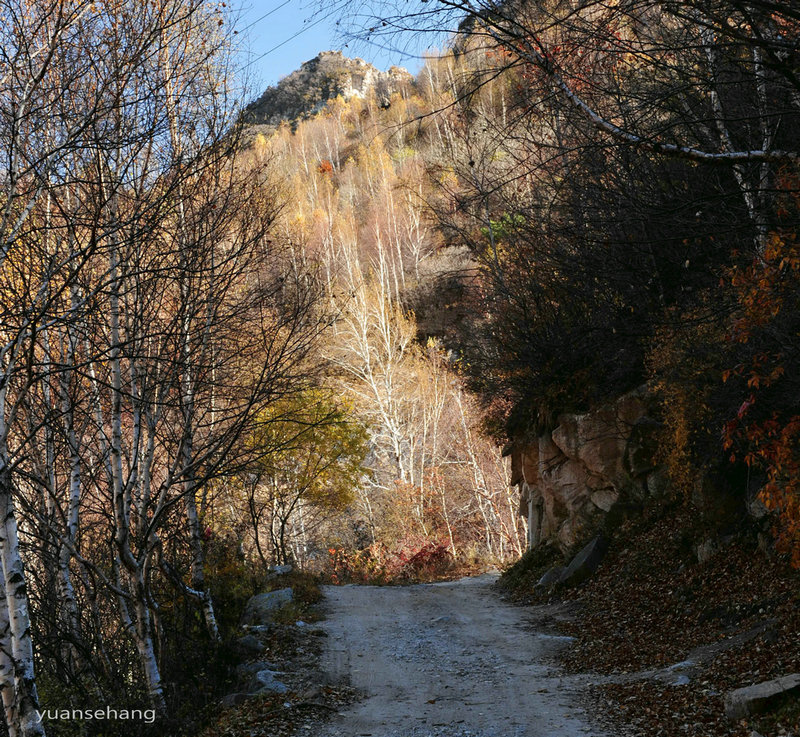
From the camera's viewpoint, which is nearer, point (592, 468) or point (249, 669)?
point (249, 669)

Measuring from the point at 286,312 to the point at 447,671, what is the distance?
484cm

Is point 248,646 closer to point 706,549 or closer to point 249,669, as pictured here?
point 249,669

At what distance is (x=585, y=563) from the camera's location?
1151cm

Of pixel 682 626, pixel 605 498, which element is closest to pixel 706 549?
pixel 682 626

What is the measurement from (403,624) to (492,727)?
515 centimetres

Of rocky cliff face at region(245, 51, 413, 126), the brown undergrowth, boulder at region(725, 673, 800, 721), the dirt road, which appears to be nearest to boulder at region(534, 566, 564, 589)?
the brown undergrowth

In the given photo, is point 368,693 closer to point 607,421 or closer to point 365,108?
→ point 607,421

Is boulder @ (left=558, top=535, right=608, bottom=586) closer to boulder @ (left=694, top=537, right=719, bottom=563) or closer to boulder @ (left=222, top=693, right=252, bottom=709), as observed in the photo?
boulder @ (left=694, top=537, right=719, bottom=563)

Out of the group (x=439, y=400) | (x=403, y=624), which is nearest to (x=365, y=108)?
(x=439, y=400)

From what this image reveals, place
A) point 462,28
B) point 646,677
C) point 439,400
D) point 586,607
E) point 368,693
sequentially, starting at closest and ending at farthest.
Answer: point 462,28 < point 646,677 < point 368,693 < point 586,607 < point 439,400

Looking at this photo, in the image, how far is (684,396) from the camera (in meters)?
8.60

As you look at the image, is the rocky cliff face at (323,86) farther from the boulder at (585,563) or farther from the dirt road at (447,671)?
the dirt road at (447,671)

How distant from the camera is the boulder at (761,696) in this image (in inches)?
189

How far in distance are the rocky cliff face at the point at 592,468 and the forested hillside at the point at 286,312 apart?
0.07 metres
